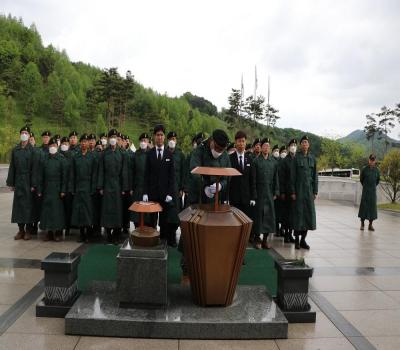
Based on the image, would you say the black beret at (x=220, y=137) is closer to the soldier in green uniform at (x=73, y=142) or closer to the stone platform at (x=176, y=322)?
the stone platform at (x=176, y=322)

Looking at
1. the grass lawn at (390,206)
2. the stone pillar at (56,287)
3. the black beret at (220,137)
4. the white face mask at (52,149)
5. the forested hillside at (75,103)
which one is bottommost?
the grass lawn at (390,206)

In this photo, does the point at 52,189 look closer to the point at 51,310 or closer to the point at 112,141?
the point at 112,141

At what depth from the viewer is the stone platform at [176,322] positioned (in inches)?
140

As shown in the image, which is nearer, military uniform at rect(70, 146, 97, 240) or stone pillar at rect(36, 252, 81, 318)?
stone pillar at rect(36, 252, 81, 318)

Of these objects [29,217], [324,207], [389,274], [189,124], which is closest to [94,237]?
[29,217]

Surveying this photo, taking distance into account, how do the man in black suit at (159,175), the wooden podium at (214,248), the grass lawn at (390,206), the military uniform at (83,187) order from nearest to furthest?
the wooden podium at (214,248), the man in black suit at (159,175), the military uniform at (83,187), the grass lawn at (390,206)

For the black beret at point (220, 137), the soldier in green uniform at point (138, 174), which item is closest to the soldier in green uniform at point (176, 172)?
the soldier in green uniform at point (138, 174)

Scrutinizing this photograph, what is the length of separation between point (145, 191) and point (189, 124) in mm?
47471

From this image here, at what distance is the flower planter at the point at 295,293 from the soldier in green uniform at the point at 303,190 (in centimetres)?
329

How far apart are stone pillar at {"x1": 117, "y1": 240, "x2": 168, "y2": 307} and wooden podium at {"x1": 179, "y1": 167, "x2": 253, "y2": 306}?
301 millimetres

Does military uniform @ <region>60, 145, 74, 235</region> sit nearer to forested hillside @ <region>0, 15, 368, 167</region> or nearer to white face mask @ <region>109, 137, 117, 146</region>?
white face mask @ <region>109, 137, 117, 146</region>

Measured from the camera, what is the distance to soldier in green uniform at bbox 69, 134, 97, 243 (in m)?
7.23

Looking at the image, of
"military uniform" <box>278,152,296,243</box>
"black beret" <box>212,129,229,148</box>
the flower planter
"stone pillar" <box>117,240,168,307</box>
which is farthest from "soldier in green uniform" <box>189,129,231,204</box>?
"military uniform" <box>278,152,296,243</box>

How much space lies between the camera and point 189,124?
174 ft
